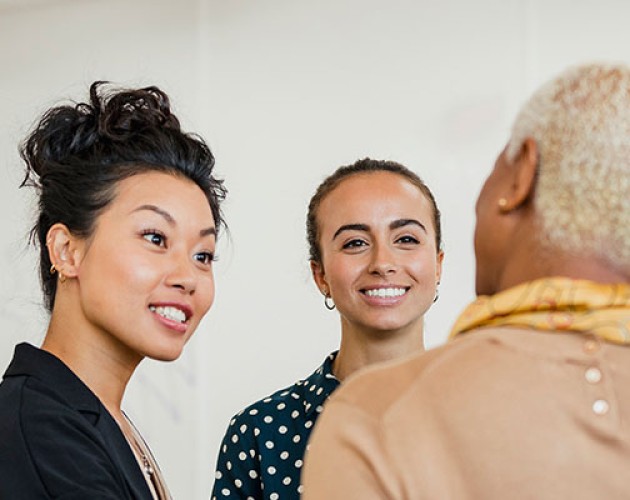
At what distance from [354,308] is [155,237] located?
0.59 meters

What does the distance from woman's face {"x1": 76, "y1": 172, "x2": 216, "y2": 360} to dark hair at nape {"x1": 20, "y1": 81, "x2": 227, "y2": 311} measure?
0.03m

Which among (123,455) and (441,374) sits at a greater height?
(441,374)

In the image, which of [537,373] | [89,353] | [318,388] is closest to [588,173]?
[537,373]

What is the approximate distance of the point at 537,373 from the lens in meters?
0.99

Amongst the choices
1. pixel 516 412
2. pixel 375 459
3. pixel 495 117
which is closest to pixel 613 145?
pixel 516 412

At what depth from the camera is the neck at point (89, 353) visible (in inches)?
67.2

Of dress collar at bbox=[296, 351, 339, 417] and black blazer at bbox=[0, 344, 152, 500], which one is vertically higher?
black blazer at bbox=[0, 344, 152, 500]

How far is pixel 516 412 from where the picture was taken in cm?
99

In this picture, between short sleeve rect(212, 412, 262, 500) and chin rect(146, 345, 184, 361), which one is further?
short sleeve rect(212, 412, 262, 500)

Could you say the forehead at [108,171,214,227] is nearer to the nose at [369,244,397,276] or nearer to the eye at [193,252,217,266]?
the eye at [193,252,217,266]

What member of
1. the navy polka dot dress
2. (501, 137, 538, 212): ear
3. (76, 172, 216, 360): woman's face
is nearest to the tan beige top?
(501, 137, 538, 212): ear

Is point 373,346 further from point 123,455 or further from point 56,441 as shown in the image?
point 56,441

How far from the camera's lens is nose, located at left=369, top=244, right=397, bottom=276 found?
7.13ft

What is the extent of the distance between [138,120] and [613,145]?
101 cm
